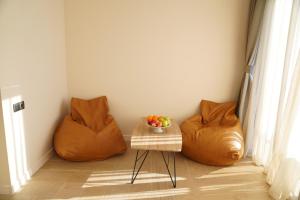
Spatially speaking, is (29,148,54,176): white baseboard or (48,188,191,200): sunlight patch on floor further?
(29,148,54,176): white baseboard

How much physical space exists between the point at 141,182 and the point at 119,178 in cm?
27

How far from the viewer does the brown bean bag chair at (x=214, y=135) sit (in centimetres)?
270

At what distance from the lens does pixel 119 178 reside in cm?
249

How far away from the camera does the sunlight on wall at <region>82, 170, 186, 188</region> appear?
2.39 meters

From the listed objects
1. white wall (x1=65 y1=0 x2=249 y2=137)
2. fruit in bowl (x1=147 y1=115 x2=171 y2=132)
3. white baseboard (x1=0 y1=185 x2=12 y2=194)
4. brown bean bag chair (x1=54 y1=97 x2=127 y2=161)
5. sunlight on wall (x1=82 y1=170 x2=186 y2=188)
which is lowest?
sunlight on wall (x1=82 y1=170 x2=186 y2=188)

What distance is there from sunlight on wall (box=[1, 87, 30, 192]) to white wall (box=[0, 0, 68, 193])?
8cm

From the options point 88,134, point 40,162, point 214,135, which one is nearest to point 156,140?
point 214,135

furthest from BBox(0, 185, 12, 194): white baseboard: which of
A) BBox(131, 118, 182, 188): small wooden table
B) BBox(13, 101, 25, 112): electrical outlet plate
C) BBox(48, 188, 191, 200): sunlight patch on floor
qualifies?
BBox(131, 118, 182, 188): small wooden table

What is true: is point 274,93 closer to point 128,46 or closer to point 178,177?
point 178,177

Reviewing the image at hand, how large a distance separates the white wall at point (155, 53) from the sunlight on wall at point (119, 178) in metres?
1.02

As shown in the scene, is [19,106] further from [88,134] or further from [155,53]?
[155,53]

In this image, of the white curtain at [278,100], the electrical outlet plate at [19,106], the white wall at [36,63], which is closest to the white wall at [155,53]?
the white wall at [36,63]

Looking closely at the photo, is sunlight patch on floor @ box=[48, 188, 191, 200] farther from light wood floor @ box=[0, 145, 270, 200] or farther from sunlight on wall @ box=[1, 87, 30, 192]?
sunlight on wall @ box=[1, 87, 30, 192]

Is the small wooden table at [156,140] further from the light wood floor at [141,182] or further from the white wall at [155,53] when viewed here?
the white wall at [155,53]
